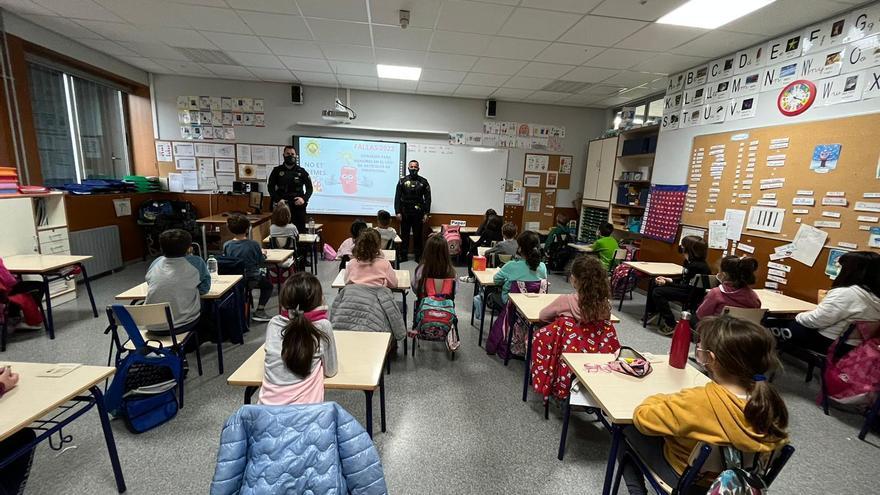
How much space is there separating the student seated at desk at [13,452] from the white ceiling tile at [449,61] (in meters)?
4.59

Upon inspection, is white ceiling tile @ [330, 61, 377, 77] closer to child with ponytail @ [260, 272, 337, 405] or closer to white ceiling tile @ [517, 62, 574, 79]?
white ceiling tile @ [517, 62, 574, 79]

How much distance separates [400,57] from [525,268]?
3.44 m

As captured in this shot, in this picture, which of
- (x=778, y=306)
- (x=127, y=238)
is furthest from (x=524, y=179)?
(x=127, y=238)

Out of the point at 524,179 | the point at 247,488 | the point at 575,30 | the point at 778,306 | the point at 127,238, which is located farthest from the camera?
the point at 524,179

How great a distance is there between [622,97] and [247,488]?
7.30 meters

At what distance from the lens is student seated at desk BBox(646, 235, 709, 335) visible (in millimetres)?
3746

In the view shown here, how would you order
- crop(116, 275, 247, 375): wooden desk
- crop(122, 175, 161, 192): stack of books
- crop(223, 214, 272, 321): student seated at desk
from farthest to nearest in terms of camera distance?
1. crop(122, 175, 161, 192): stack of books
2. crop(223, 214, 272, 321): student seated at desk
3. crop(116, 275, 247, 375): wooden desk

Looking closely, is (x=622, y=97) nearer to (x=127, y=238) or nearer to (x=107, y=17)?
(x=107, y=17)

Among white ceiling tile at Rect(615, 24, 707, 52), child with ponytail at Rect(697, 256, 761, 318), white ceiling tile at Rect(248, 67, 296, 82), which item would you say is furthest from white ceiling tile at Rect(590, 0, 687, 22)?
white ceiling tile at Rect(248, 67, 296, 82)

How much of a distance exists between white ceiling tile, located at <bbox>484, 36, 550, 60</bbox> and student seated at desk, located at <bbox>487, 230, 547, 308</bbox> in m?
2.42

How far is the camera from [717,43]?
3.85m

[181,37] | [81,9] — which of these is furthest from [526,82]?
[81,9]

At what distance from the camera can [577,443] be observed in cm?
219

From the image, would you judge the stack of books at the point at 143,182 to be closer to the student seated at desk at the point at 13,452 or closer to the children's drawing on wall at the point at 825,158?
the student seated at desk at the point at 13,452
